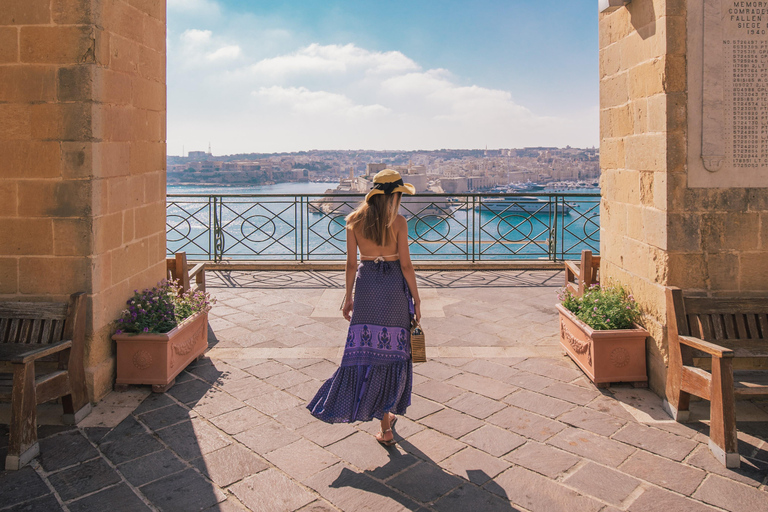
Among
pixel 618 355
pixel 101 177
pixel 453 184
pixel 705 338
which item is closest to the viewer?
pixel 705 338

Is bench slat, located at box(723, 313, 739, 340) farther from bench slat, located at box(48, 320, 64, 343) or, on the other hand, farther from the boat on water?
the boat on water

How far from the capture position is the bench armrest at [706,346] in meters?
2.68

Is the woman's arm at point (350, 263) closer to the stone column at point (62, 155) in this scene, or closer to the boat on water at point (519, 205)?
the stone column at point (62, 155)

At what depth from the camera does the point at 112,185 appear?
3551 mm

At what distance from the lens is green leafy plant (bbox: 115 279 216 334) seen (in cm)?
365

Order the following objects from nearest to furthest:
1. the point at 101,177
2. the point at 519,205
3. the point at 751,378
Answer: the point at 751,378, the point at 101,177, the point at 519,205

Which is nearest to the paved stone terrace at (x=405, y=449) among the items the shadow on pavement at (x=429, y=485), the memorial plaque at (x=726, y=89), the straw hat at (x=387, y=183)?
the shadow on pavement at (x=429, y=485)

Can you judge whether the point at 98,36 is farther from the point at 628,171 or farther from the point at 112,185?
the point at 628,171

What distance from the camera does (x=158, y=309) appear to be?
385cm

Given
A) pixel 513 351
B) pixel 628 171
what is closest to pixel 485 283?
pixel 513 351

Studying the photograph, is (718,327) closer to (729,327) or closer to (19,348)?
(729,327)

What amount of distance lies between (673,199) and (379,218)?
1.77 m

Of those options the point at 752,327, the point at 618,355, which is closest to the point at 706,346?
the point at 752,327

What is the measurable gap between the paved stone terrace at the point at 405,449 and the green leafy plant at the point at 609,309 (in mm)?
400
